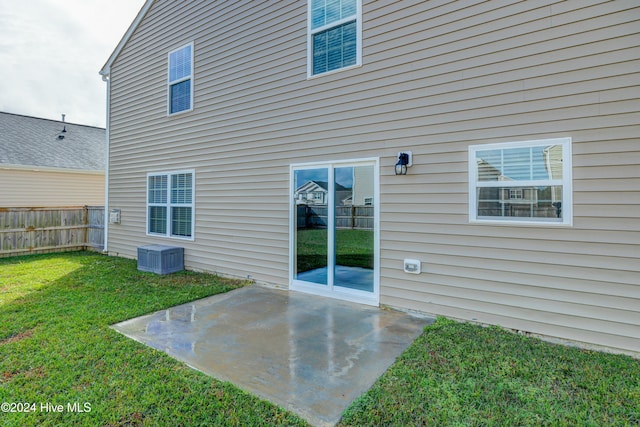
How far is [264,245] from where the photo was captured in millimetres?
6027

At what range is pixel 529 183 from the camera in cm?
364

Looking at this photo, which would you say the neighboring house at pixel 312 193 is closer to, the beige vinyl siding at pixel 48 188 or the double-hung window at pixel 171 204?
the double-hung window at pixel 171 204

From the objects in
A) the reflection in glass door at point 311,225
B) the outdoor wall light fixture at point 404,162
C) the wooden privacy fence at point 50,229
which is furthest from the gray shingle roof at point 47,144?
the outdoor wall light fixture at point 404,162

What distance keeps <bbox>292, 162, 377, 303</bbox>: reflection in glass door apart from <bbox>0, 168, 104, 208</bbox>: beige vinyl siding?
1146 cm

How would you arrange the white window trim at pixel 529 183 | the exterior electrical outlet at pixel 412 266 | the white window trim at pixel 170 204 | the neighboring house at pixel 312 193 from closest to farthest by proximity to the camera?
the white window trim at pixel 529 183
the exterior electrical outlet at pixel 412 266
the neighboring house at pixel 312 193
the white window trim at pixel 170 204

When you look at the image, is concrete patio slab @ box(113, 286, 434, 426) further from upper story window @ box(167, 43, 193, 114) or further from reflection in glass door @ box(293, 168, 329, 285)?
upper story window @ box(167, 43, 193, 114)

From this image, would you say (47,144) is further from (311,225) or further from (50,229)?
(311,225)

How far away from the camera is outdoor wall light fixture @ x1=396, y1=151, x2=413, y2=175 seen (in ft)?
14.4

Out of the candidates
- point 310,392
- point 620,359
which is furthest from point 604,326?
point 310,392

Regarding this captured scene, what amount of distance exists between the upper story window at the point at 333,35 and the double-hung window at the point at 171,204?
3.80m

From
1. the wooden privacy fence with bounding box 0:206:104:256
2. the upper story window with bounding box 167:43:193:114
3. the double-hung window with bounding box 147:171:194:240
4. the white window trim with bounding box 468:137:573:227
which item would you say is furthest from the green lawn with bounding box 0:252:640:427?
the wooden privacy fence with bounding box 0:206:104:256

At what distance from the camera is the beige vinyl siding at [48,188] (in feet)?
38.1

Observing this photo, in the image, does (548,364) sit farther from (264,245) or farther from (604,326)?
(264,245)

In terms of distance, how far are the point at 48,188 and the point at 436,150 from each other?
14.7m
